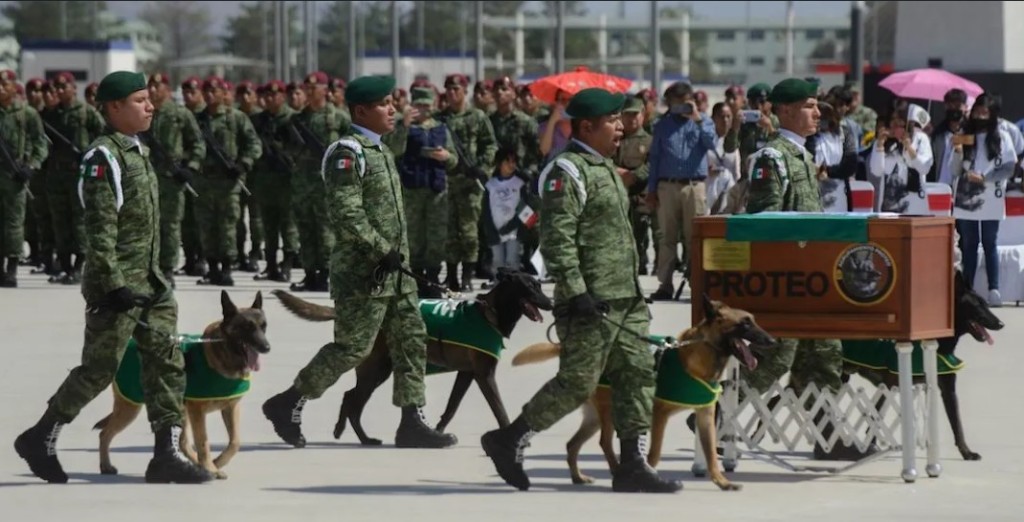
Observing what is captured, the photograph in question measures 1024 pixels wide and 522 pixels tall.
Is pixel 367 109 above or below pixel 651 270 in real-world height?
above

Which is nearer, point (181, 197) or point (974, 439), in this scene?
point (974, 439)

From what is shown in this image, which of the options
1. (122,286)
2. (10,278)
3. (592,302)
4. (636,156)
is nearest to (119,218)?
(122,286)

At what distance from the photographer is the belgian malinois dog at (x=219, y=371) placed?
390 inches

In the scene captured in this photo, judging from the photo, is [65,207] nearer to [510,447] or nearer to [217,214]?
[217,214]

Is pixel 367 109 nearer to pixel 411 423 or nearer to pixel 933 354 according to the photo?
pixel 411 423

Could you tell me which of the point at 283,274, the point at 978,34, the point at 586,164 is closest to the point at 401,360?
the point at 586,164

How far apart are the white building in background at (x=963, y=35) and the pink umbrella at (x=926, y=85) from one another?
49.4 feet

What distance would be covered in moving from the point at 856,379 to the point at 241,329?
5.35 meters

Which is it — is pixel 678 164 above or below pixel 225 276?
above

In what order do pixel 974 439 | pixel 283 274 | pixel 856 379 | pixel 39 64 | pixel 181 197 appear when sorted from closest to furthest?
pixel 974 439, pixel 856 379, pixel 181 197, pixel 283 274, pixel 39 64

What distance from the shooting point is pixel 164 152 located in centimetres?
2059

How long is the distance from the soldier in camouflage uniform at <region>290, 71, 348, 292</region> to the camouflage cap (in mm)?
687

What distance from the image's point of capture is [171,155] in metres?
20.5

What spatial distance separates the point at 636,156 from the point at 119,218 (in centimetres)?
1103
